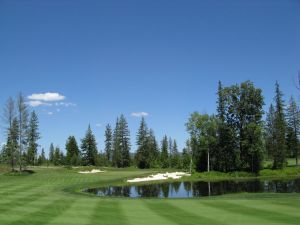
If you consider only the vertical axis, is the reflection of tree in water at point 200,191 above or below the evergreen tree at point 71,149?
below

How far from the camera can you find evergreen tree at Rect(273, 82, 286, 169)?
7694 cm

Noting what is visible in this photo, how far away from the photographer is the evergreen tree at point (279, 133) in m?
76.9

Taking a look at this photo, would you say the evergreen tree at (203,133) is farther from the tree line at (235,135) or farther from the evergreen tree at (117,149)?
the evergreen tree at (117,149)

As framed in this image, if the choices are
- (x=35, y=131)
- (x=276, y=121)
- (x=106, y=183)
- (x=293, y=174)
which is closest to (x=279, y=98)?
(x=276, y=121)

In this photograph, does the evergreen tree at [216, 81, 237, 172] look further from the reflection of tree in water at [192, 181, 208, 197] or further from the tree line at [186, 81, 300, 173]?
the reflection of tree in water at [192, 181, 208, 197]

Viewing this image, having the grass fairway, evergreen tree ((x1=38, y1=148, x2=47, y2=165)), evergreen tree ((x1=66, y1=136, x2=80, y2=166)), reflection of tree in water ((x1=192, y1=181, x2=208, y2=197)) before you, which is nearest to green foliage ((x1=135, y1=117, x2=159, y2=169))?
evergreen tree ((x1=66, y1=136, x2=80, y2=166))

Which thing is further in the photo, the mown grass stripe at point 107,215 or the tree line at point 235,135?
the tree line at point 235,135

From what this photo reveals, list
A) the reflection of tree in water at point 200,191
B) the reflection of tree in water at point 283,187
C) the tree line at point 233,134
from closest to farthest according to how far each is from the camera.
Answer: the reflection of tree in water at point 200,191 → the reflection of tree in water at point 283,187 → the tree line at point 233,134

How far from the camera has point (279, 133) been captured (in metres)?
84.6

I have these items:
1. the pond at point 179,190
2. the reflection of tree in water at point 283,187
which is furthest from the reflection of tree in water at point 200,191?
the reflection of tree in water at point 283,187

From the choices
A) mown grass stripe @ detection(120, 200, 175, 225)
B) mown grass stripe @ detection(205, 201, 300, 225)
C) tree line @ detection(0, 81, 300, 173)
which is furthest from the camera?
tree line @ detection(0, 81, 300, 173)

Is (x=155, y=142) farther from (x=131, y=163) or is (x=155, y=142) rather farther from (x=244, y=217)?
(x=244, y=217)

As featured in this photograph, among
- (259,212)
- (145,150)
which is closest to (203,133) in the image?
(145,150)

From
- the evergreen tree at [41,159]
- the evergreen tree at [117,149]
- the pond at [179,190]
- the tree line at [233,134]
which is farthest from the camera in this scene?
the evergreen tree at [41,159]
